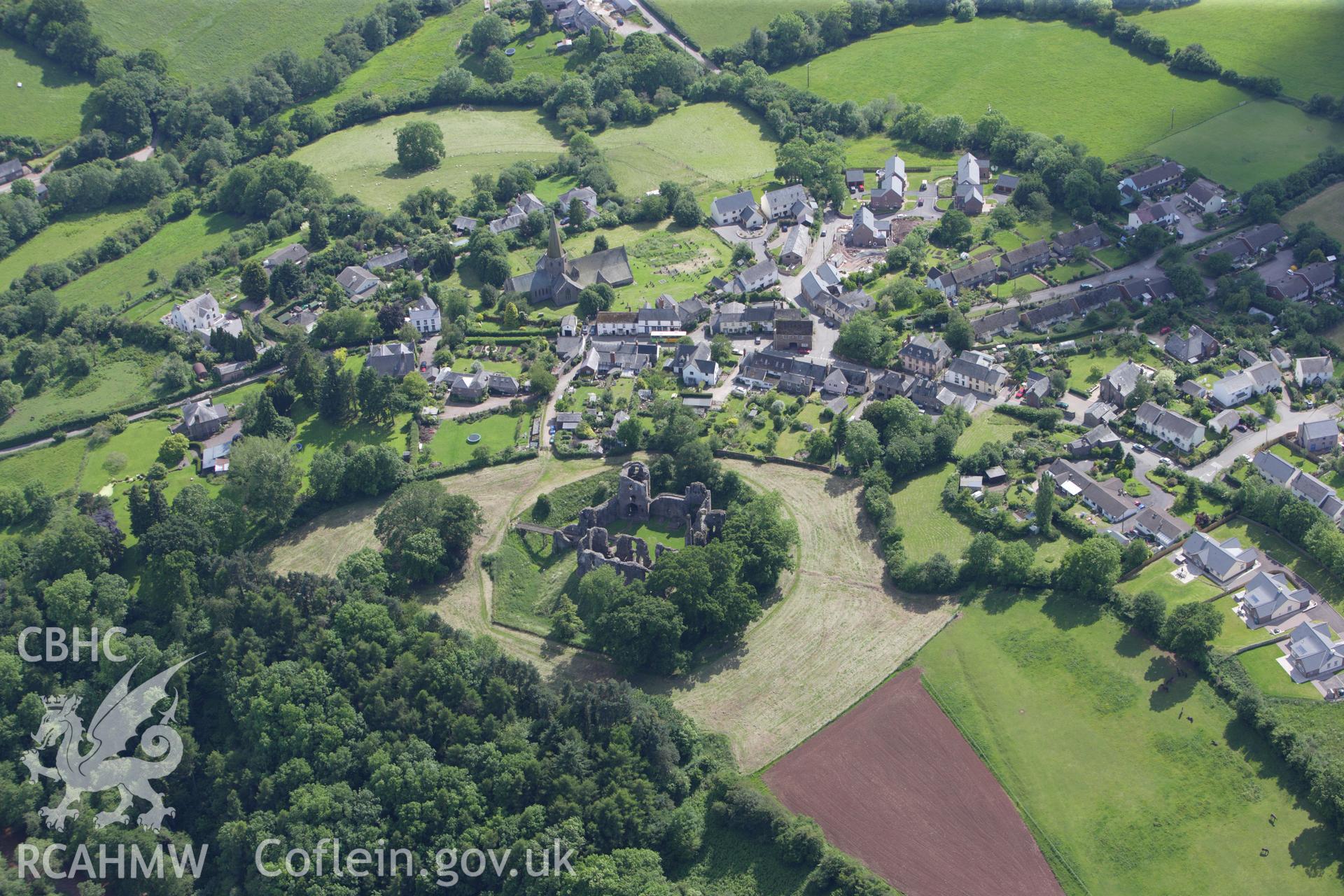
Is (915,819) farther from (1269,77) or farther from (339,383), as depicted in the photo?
(1269,77)

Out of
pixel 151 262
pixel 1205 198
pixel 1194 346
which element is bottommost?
pixel 151 262

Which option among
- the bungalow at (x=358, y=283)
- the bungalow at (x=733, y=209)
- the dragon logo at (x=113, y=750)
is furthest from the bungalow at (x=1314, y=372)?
the dragon logo at (x=113, y=750)

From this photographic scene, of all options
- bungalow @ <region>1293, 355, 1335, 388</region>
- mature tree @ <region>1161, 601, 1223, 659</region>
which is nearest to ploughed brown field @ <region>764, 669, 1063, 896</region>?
mature tree @ <region>1161, 601, 1223, 659</region>

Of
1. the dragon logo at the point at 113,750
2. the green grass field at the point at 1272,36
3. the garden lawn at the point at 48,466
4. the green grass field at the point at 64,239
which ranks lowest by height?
the dragon logo at the point at 113,750

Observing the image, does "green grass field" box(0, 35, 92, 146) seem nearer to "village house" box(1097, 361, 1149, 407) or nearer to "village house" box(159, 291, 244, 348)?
"village house" box(159, 291, 244, 348)

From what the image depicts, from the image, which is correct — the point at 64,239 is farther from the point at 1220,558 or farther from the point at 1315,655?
the point at 1315,655

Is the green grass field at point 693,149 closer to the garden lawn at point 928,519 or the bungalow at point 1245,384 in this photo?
the garden lawn at point 928,519

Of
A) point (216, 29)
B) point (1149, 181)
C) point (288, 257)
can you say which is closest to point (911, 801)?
point (1149, 181)
